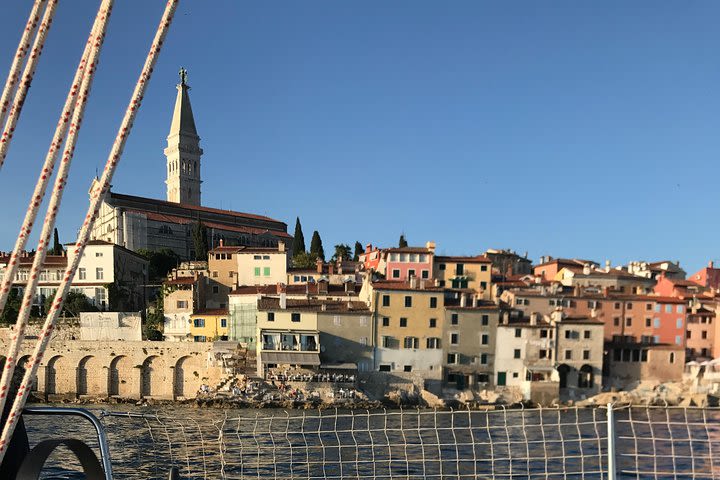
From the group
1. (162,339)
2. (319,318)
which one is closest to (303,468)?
(319,318)

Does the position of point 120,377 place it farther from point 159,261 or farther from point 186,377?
point 159,261

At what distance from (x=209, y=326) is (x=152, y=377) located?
157 inches

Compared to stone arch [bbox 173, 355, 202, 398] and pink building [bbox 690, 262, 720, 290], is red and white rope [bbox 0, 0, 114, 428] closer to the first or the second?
stone arch [bbox 173, 355, 202, 398]

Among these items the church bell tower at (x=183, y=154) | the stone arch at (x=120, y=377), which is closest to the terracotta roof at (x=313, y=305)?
the stone arch at (x=120, y=377)

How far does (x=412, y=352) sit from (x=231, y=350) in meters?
8.71

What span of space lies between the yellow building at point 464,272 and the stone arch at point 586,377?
6.65m

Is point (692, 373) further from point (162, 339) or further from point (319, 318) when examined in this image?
point (162, 339)

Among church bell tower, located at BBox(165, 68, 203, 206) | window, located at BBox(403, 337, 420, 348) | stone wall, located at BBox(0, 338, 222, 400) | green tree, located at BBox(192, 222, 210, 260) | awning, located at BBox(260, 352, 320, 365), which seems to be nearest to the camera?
awning, located at BBox(260, 352, 320, 365)

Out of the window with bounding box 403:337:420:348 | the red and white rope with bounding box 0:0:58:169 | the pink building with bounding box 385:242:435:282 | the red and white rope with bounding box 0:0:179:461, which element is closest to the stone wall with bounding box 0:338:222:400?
the window with bounding box 403:337:420:348

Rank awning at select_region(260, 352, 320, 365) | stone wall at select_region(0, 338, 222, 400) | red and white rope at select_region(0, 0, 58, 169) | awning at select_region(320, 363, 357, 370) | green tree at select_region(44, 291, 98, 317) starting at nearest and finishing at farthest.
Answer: red and white rope at select_region(0, 0, 58, 169)
awning at select_region(260, 352, 320, 365)
awning at select_region(320, 363, 357, 370)
stone wall at select_region(0, 338, 222, 400)
green tree at select_region(44, 291, 98, 317)

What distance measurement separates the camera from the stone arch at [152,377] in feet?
101

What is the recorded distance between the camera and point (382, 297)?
102ft

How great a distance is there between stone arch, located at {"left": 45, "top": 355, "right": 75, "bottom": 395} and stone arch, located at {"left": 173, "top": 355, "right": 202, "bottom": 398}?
4.99 m

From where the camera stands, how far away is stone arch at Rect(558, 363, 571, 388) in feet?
104
